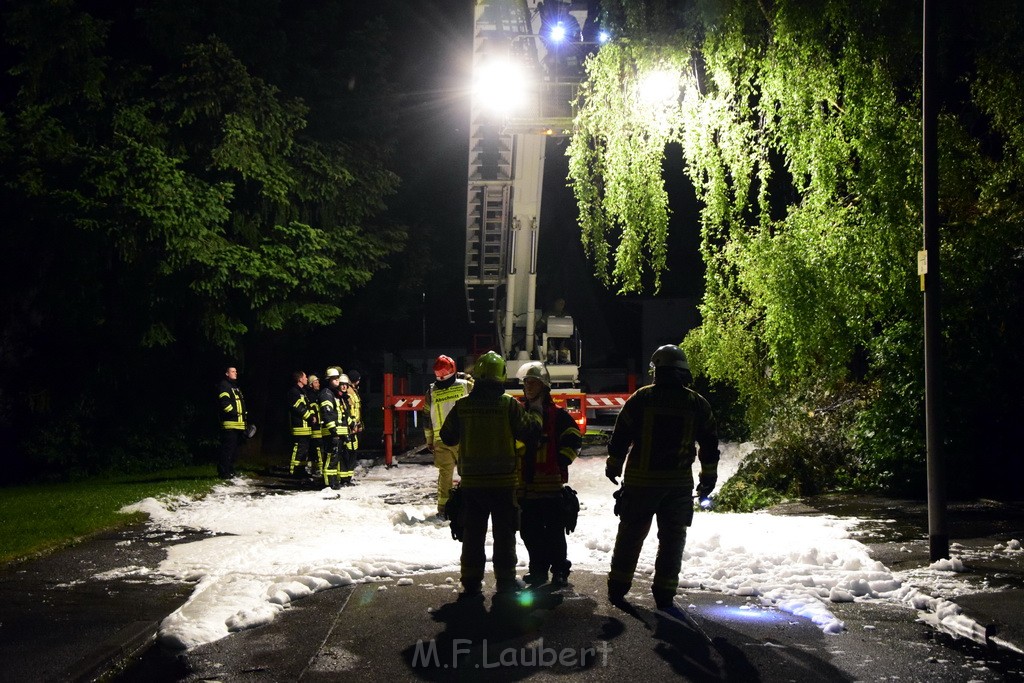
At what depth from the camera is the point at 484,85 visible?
1662 cm

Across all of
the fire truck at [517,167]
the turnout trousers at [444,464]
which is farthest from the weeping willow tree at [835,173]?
the turnout trousers at [444,464]

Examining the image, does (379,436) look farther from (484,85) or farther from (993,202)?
(993,202)

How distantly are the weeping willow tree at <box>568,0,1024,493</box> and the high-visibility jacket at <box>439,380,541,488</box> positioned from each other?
18.5 ft

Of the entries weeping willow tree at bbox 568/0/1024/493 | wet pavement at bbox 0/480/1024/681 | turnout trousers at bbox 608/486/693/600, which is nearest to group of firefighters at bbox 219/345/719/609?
turnout trousers at bbox 608/486/693/600

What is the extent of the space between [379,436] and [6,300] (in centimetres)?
1085

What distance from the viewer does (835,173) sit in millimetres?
11414

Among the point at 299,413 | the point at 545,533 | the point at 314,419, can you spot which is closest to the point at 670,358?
the point at 545,533

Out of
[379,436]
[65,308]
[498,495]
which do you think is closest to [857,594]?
[498,495]

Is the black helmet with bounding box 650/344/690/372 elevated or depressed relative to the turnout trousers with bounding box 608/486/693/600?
elevated

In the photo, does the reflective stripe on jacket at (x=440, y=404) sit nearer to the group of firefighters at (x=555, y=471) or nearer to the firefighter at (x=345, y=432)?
the group of firefighters at (x=555, y=471)

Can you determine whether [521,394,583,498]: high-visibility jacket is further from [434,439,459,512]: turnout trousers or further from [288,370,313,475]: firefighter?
[288,370,313,475]: firefighter

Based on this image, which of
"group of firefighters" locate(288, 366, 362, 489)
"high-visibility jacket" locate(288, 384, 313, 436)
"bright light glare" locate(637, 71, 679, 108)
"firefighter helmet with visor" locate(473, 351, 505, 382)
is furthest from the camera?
"high-visibility jacket" locate(288, 384, 313, 436)

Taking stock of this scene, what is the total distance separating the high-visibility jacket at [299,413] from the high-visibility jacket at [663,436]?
1069 centimetres

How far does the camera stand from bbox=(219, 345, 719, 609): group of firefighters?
283 inches
